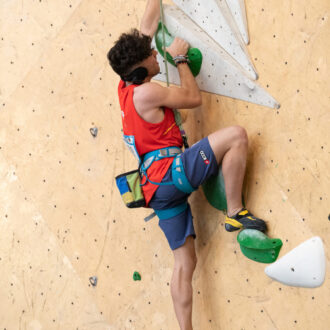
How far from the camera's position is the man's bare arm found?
8.19 feet

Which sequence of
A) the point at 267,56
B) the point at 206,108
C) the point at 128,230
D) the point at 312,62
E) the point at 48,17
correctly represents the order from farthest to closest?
the point at 48,17, the point at 128,230, the point at 206,108, the point at 267,56, the point at 312,62

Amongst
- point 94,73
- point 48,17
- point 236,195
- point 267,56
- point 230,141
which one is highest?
point 48,17

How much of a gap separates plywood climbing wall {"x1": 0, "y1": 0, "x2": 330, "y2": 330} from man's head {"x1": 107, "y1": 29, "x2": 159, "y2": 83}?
38cm

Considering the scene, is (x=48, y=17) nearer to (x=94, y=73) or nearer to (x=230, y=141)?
(x=94, y=73)

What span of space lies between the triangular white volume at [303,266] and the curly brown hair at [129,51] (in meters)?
0.99

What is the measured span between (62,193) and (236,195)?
4.25 ft

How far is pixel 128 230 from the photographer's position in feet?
9.48

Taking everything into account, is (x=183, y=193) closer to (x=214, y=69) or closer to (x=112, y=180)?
(x=214, y=69)

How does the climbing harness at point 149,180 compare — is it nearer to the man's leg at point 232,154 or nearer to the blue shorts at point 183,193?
the blue shorts at point 183,193

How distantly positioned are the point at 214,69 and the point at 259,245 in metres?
0.80

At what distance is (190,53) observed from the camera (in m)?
2.38

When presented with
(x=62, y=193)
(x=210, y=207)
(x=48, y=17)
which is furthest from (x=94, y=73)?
(x=210, y=207)

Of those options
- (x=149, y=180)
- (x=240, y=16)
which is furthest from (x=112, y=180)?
(x=240, y=16)

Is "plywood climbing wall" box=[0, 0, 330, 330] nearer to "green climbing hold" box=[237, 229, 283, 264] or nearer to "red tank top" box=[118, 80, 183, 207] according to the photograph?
"green climbing hold" box=[237, 229, 283, 264]
